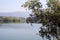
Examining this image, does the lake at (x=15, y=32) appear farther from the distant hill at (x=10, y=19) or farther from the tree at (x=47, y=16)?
the tree at (x=47, y=16)

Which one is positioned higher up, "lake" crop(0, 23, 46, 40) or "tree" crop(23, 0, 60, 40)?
"tree" crop(23, 0, 60, 40)

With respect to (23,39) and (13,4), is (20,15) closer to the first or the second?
(13,4)

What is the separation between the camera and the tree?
95.6 inches

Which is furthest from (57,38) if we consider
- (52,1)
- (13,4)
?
(13,4)

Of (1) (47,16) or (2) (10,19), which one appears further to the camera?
(2) (10,19)

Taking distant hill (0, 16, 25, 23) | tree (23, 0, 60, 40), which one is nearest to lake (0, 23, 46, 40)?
distant hill (0, 16, 25, 23)

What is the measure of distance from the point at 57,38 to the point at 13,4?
4.32 feet

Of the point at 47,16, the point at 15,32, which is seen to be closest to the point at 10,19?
the point at 15,32

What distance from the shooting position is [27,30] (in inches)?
131

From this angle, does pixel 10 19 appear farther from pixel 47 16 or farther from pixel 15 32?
pixel 47 16

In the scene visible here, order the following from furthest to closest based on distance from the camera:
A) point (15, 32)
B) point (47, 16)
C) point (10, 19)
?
point (15, 32) → point (10, 19) → point (47, 16)

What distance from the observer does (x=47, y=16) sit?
8.05 feet

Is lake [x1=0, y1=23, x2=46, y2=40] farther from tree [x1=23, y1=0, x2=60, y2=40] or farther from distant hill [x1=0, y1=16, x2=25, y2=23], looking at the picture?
tree [x1=23, y1=0, x2=60, y2=40]

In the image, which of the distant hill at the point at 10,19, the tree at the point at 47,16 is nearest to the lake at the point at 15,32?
the distant hill at the point at 10,19
